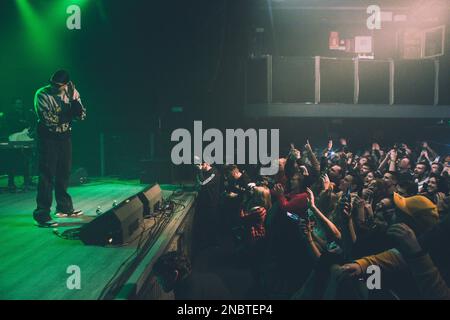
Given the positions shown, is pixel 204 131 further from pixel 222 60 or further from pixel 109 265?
pixel 109 265

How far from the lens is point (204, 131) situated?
11.3 metres

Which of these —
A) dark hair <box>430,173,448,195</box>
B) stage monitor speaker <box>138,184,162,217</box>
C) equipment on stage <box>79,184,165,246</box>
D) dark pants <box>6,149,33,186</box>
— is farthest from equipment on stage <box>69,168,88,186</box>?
dark hair <box>430,173,448,195</box>

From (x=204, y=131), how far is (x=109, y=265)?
796 cm

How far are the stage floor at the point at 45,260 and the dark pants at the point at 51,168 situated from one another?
0.97 feet

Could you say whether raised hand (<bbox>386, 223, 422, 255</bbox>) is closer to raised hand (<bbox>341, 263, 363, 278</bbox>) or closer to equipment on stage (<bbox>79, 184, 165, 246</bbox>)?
raised hand (<bbox>341, 263, 363, 278</bbox>)

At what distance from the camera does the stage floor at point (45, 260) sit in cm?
294

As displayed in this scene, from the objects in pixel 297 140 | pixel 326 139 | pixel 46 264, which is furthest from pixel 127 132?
pixel 46 264

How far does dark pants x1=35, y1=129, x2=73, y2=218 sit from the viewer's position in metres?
4.47

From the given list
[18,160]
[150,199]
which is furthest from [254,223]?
[18,160]

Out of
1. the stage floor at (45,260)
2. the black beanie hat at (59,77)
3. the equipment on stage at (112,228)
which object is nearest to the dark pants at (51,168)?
the stage floor at (45,260)

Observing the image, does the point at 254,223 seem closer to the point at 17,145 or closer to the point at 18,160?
the point at 17,145

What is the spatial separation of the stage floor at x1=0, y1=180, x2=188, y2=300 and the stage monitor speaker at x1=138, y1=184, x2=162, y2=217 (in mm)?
637

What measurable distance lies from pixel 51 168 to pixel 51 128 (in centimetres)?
42

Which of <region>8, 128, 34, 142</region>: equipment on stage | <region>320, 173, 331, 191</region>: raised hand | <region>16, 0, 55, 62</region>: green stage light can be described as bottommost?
<region>320, 173, 331, 191</region>: raised hand
